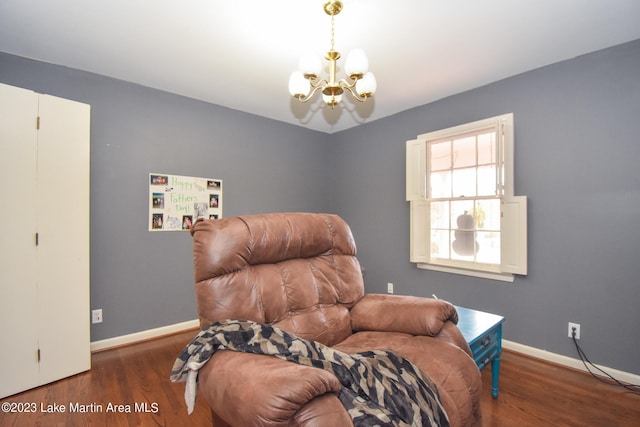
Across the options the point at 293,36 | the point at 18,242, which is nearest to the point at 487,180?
the point at 293,36

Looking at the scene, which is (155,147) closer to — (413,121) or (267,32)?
(267,32)

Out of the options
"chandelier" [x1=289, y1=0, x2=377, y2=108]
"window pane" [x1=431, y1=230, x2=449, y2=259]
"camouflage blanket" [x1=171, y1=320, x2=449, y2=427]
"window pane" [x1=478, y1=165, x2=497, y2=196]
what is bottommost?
"camouflage blanket" [x1=171, y1=320, x2=449, y2=427]

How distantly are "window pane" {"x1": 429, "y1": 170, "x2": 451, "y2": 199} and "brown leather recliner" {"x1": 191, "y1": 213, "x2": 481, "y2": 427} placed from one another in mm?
1725

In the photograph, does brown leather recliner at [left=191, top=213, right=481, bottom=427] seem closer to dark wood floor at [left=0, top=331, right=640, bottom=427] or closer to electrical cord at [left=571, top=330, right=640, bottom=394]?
dark wood floor at [left=0, top=331, right=640, bottom=427]

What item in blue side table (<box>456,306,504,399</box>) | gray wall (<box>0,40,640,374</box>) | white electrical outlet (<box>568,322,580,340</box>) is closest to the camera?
blue side table (<box>456,306,504,399</box>)

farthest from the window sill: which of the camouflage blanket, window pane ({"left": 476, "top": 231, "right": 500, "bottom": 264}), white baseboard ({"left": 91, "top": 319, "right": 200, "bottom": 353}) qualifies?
white baseboard ({"left": 91, "top": 319, "right": 200, "bottom": 353})

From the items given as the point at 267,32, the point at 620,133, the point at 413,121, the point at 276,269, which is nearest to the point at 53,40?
the point at 267,32

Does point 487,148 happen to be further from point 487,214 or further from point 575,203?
point 575,203

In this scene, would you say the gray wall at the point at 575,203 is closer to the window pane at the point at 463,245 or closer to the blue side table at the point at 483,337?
the window pane at the point at 463,245

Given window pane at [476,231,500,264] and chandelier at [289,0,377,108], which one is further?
window pane at [476,231,500,264]

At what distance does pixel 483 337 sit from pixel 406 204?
1959mm

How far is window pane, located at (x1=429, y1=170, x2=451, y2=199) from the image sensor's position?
308 cm

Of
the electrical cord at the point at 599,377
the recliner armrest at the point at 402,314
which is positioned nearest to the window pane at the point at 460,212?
the electrical cord at the point at 599,377

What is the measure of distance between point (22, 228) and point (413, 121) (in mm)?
3620
